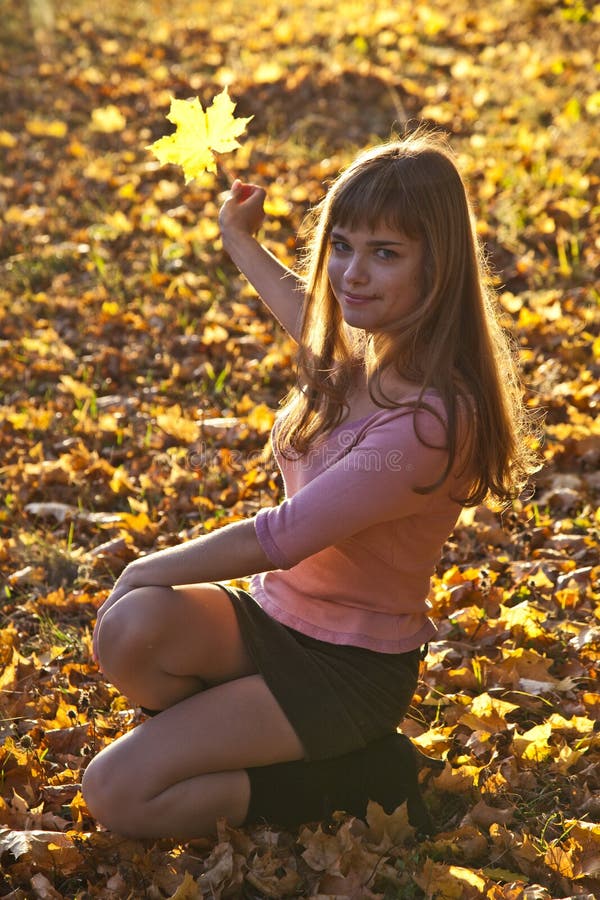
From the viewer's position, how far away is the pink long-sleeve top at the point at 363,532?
2123 mm

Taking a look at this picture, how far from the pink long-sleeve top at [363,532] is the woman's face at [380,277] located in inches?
8.4

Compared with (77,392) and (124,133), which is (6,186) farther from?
(77,392)

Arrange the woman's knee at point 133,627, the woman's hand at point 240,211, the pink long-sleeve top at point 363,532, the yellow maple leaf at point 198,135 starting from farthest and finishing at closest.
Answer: the woman's hand at point 240,211, the yellow maple leaf at point 198,135, the woman's knee at point 133,627, the pink long-sleeve top at point 363,532

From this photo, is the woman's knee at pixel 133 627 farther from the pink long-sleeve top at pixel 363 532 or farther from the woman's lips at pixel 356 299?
the woman's lips at pixel 356 299

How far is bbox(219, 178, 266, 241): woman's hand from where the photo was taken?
109 inches

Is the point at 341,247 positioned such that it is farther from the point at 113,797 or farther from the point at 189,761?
the point at 113,797

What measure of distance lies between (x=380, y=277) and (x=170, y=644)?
919 mm

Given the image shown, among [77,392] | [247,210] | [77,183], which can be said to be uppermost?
[77,183]

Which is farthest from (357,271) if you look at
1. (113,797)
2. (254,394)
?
(254,394)

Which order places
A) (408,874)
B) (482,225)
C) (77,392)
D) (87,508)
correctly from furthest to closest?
(482,225) < (77,392) < (87,508) < (408,874)

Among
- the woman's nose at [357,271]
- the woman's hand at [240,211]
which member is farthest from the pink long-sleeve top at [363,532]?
the woman's hand at [240,211]

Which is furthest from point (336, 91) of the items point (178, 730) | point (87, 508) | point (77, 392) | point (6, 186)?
point (178, 730)

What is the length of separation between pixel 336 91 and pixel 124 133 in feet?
5.48

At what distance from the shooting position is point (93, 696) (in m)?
2.93
